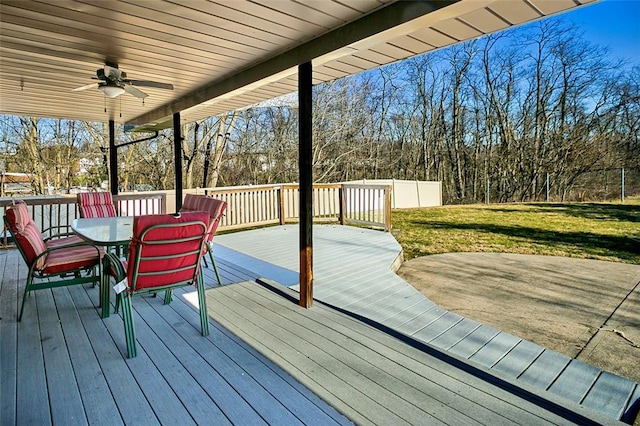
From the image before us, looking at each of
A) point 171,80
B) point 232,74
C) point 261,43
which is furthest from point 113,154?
point 261,43

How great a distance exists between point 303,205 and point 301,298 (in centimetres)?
82

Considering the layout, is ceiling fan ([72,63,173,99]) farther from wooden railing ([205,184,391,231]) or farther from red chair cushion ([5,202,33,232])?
wooden railing ([205,184,391,231])

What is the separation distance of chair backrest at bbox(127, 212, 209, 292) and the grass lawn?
4.32 m

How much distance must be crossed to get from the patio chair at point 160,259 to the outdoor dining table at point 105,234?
1.00 feet

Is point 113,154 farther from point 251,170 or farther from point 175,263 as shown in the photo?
point 251,170

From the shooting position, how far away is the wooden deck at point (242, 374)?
1727 millimetres

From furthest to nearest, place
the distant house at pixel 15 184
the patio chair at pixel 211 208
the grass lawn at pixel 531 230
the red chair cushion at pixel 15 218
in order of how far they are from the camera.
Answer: the distant house at pixel 15 184, the grass lawn at pixel 531 230, the patio chair at pixel 211 208, the red chair cushion at pixel 15 218

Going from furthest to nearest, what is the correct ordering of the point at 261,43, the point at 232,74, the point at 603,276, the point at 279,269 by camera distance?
1. the point at 603,276
2. the point at 279,269
3. the point at 232,74
4. the point at 261,43

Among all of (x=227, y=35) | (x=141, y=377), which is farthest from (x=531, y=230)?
(x=141, y=377)

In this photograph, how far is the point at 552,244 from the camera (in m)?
6.90

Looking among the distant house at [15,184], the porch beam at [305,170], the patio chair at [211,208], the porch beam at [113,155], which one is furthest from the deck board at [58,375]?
the distant house at [15,184]

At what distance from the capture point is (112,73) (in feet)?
11.4

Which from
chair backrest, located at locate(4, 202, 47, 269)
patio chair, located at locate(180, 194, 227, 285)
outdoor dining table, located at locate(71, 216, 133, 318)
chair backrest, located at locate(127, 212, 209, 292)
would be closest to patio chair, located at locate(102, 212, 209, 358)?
chair backrest, located at locate(127, 212, 209, 292)

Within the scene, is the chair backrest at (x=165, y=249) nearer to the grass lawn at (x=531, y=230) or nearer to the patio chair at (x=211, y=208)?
the patio chair at (x=211, y=208)
